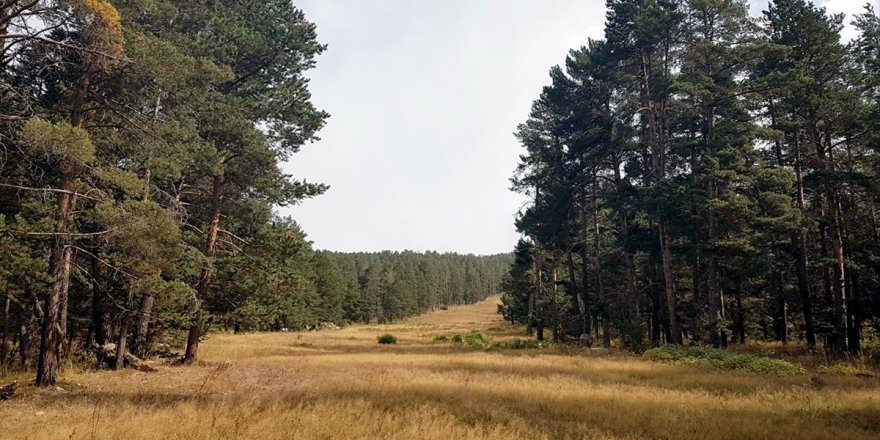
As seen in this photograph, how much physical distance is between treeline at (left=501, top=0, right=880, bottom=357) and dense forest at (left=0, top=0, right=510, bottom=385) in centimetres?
1661

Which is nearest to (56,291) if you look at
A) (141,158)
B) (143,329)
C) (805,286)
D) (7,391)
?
(7,391)

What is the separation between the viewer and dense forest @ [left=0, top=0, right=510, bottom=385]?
11.0 m

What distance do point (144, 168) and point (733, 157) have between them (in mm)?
23023

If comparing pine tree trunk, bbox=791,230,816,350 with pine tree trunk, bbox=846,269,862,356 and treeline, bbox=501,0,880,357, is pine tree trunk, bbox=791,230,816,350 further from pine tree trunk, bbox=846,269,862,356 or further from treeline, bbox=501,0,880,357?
pine tree trunk, bbox=846,269,862,356

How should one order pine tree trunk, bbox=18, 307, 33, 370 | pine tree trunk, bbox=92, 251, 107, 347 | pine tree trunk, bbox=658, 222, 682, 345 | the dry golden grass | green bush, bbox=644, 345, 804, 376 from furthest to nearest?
pine tree trunk, bbox=658, 222, 682, 345 → pine tree trunk, bbox=92, 251, 107, 347 → green bush, bbox=644, 345, 804, 376 → pine tree trunk, bbox=18, 307, 33, 370 → the dry golden grass

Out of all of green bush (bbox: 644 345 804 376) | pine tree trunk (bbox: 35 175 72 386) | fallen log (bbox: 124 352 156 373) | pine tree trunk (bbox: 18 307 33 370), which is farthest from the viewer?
fallen log (bbox: 124 352 156 373)

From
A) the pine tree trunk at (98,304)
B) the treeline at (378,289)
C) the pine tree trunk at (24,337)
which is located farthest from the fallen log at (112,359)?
the treeline at (378,289)

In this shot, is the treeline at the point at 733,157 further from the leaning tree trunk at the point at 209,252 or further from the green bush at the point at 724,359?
the leaning tree trunk at the point at 209,252

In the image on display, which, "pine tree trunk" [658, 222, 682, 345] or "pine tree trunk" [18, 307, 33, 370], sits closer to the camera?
"pine tree trunk" [18, 307, 33, 370]

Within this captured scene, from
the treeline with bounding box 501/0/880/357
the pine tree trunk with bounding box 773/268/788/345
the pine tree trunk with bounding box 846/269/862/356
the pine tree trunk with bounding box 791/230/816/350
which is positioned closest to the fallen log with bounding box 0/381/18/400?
the treeline with bounding box 501/0/880/357

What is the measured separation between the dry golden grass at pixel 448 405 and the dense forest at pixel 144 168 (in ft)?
9.87

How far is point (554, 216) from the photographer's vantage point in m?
31.2

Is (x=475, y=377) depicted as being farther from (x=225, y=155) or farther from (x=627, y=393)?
(x=225, y=155)

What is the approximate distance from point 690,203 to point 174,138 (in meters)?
20.7
